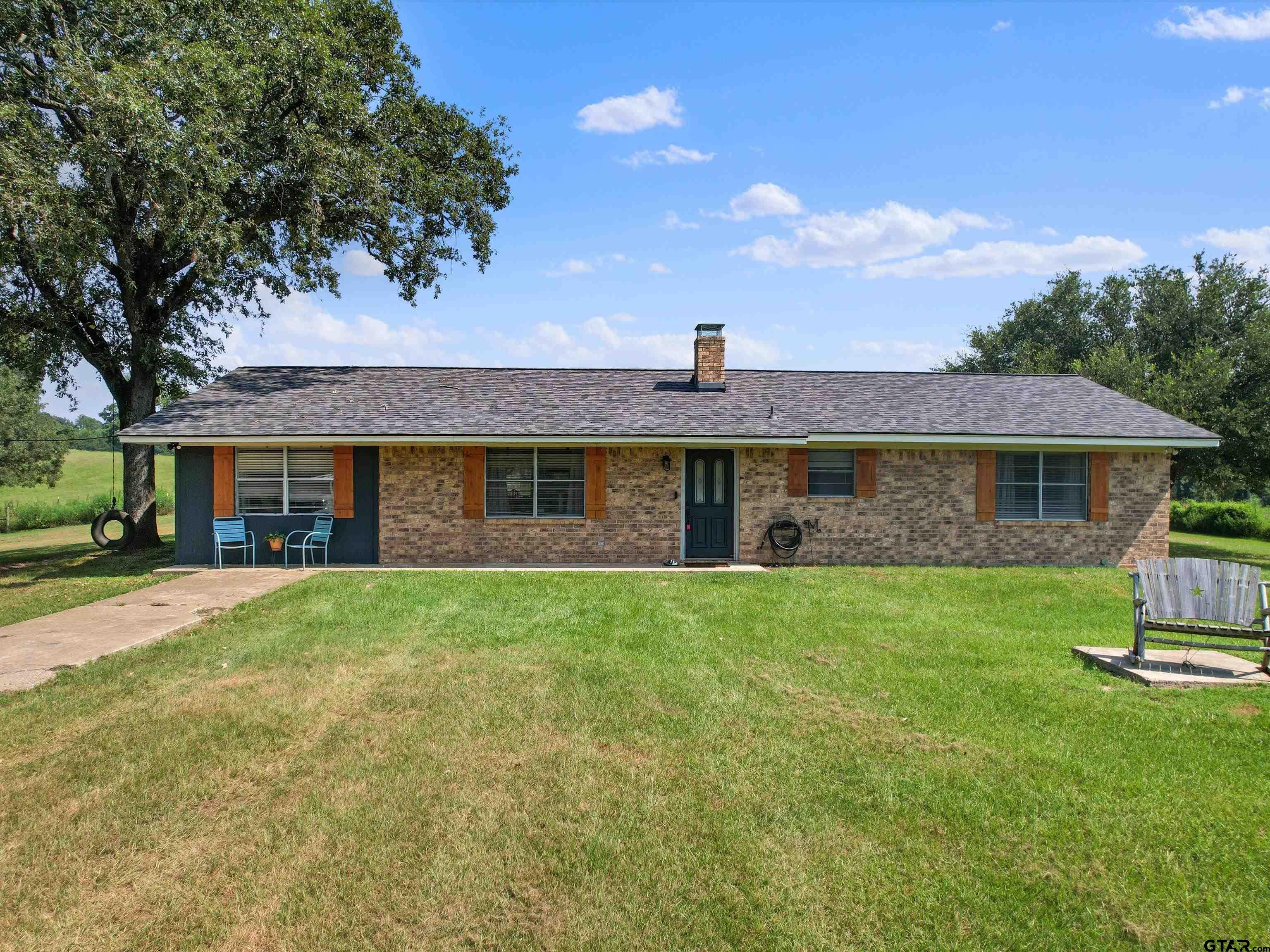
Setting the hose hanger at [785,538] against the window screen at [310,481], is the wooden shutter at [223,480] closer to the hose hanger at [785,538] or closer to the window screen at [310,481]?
the window screen at [310,481]

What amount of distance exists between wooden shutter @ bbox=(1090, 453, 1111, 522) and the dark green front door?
22.7 feet

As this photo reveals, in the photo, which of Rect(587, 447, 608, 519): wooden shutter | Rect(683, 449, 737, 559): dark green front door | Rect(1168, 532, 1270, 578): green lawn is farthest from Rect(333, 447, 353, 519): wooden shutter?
Rect(1168, 532, 1270, 578): green lawn

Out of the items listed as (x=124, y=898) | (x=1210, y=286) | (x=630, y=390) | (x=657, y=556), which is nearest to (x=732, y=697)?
(x=124, y=898)

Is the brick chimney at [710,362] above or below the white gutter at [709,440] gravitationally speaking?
above

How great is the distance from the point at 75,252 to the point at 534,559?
9.55 m

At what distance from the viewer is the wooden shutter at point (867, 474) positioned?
13.3m

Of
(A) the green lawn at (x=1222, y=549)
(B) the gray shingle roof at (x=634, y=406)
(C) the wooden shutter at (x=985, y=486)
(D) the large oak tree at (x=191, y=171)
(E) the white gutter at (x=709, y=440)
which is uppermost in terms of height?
(D) the large oak tree at (x=191, y=171)

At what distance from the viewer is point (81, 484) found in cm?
4309

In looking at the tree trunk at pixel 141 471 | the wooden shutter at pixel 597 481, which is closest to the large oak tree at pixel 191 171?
the tree trunk at pixel 141 471

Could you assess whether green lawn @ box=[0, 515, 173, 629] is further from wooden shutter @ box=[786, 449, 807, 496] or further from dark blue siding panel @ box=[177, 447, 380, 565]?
wooden shutter @ box=[786, 449, 807, 496]

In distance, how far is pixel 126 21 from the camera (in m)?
13.1

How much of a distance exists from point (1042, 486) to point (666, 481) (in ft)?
24.0

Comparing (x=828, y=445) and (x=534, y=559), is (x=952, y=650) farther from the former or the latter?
(x=534, y=559)

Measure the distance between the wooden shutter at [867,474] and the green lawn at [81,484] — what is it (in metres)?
32.7
